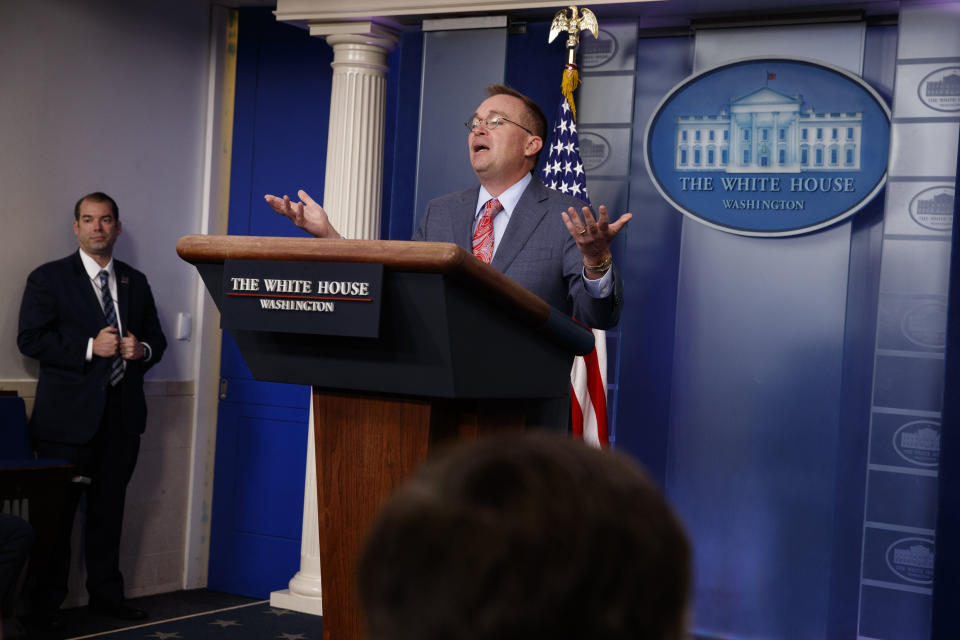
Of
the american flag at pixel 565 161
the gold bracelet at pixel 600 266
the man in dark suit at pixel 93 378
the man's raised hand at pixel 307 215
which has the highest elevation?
the american flag at pixel 565 161

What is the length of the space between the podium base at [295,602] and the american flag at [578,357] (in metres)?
1.70

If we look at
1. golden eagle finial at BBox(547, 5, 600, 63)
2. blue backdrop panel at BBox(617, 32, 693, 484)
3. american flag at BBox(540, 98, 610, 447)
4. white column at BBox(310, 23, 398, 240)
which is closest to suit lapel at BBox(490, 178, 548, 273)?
american flag at BBox(540, 98, 610, 447)

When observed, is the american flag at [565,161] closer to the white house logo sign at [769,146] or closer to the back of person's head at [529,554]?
the white house logo sign at [769,146]

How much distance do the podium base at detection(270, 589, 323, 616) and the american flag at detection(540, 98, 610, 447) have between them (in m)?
1.70

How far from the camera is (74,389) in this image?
14.6ft

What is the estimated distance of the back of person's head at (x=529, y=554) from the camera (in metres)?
0.47

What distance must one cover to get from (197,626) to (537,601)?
4.41 metres

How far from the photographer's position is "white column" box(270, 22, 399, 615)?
183 inches

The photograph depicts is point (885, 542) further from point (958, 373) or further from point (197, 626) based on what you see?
point (197, 626)

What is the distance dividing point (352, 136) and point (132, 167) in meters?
1.25

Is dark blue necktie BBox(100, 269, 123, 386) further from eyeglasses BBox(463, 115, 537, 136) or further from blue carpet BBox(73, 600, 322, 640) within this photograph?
eyeglasses BBox(463, 115, 537, 136)

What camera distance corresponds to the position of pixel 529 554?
0.47 m

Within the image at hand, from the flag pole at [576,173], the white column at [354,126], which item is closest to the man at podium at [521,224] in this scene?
the flag pole at [576,173]

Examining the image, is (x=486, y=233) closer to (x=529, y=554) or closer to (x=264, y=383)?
(x=529, y=554)
